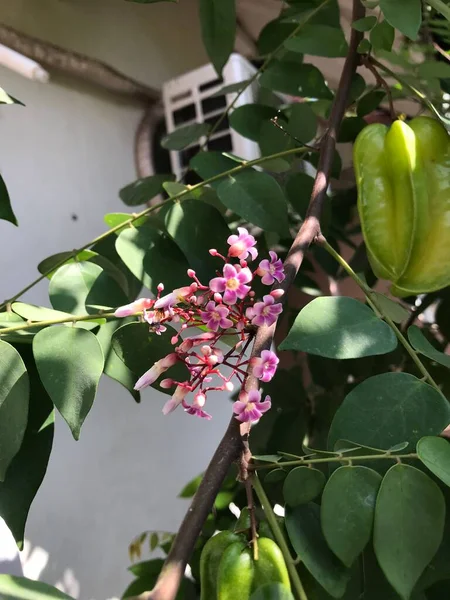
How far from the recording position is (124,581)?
0.91 meters

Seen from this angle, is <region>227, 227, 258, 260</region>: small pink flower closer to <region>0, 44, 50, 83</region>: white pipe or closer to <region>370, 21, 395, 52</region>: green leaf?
<region>370, 21, 395, 52</region>: green leaf

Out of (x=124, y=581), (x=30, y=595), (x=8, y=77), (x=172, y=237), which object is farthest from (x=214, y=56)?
(x=124, y=581)

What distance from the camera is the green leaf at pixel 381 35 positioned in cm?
57

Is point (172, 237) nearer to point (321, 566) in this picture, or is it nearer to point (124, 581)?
point (321, 566)

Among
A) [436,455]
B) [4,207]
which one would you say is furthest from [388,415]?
[4,207]

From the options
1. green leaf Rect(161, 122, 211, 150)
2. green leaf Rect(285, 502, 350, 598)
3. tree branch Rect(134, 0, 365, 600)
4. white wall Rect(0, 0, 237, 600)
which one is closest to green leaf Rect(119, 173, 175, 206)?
green leaf Rect(161, 122, 211, 150)

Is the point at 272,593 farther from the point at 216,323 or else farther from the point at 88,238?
the point at 88,238

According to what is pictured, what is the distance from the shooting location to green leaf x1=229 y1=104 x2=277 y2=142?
73cm

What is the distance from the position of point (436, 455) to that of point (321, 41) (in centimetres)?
50

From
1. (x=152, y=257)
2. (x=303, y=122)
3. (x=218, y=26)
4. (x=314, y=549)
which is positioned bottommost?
(x=314, y=549)

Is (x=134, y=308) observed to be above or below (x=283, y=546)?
above

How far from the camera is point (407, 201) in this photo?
1.72 ft

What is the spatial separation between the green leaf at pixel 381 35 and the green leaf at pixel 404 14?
2.7 inches

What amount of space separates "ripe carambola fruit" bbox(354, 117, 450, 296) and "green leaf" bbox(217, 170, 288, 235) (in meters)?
0.09
